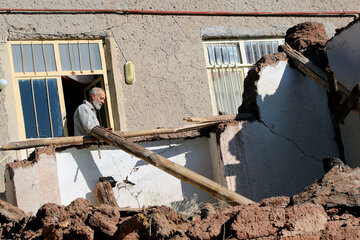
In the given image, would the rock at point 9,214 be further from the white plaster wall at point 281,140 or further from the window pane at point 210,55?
the window pane at point 210,55

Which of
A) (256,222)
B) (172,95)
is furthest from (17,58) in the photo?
(256,222)

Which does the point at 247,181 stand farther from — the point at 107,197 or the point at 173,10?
the point at 173,10

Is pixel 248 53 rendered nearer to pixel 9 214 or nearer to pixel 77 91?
pixel 77 91

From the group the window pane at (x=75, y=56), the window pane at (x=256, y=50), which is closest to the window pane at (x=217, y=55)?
the window pane at (x=256, y=50)

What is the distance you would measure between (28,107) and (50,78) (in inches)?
25.4

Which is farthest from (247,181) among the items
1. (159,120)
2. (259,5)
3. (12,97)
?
(259,5)

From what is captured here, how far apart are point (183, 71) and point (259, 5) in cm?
237

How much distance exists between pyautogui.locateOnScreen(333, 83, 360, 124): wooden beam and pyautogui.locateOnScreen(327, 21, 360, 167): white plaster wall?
0.20 m

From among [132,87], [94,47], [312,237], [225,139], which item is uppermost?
[94,47]

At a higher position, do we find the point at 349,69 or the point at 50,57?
the point at 50,57

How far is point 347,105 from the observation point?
33.1 ft

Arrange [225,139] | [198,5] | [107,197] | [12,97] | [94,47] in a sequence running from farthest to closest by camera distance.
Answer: [198,5], [94,47], [12,97], [225,139], [107,197]

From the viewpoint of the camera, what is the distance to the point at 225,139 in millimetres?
10031

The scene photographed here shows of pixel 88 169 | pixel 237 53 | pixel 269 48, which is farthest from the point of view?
pixel 269 48
